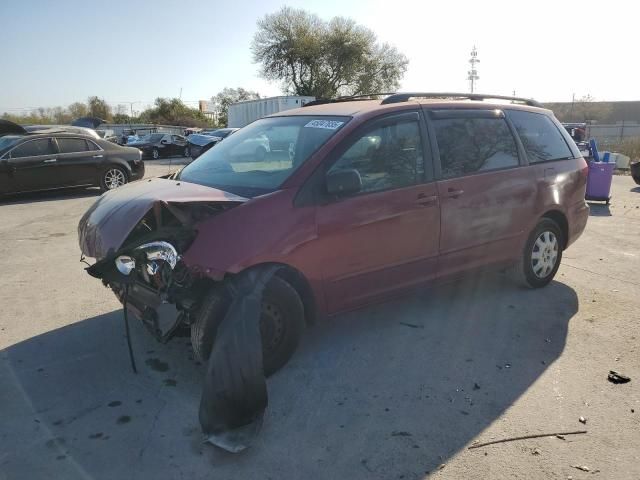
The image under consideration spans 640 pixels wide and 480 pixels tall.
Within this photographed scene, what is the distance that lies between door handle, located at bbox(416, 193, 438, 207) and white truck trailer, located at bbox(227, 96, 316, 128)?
25.6 meters

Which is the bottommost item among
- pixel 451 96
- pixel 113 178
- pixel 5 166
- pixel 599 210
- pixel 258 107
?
pixel 599 210

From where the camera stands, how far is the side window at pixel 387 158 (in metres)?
3.89

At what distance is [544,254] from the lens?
209 inches

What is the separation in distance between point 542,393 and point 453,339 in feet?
2.98

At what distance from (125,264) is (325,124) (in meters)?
1.82

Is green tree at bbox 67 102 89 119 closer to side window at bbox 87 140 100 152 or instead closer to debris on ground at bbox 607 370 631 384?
side window at bbox 87 140 100 152

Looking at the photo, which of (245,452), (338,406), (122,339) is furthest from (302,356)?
(122,339)

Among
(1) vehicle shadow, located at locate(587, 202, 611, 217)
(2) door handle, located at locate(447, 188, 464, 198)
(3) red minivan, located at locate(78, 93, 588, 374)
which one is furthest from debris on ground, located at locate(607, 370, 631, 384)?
(1) vehicle shadow, located at locate(587, 202, 611, 217)

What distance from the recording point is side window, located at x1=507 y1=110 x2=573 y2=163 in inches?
201

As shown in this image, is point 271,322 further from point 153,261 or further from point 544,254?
point 544,254

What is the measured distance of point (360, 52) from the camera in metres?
52.6

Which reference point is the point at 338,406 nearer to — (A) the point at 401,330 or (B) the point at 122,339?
(A) the point at 401,330

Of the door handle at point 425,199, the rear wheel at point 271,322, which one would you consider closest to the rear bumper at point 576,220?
the door handle at point 425,199

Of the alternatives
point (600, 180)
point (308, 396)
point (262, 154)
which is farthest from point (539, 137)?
point (600, 180)
